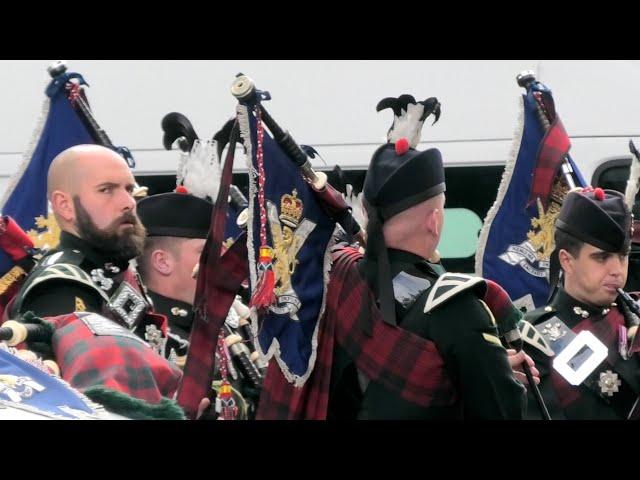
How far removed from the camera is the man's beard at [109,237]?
203 inches

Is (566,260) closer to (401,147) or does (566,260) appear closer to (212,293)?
(401,147)

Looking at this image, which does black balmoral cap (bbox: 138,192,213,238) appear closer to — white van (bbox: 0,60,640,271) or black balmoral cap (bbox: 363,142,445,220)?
black balmoral cap (bbox: 363,142,445,220)

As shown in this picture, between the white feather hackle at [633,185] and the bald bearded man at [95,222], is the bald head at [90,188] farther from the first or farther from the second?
the white feather hackle at [633,185]

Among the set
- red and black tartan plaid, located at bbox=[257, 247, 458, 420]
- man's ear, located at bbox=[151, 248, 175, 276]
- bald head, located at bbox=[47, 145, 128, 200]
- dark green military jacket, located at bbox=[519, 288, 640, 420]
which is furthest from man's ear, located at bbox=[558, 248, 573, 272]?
bald head, located at bbox=[47, 145, 128, 200]

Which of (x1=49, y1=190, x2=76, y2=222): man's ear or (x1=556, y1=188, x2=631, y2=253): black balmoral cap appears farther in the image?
(x1=556, y1=188, x2=631, y2=253): black balmoral cap

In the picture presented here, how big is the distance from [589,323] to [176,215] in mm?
1782

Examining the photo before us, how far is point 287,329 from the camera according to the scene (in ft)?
14.8

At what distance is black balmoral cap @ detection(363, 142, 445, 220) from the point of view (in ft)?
14.6

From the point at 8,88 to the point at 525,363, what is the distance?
4.88 m

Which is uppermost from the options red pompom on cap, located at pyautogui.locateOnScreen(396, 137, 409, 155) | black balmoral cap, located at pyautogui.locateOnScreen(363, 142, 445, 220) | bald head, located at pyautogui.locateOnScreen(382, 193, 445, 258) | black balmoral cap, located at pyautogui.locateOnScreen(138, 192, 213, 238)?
red pompom on cap, located at pyautogui.locateOnScreen(396, 137, 409, 155)

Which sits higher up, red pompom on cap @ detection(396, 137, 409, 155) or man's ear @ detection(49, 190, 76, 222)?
red pompom on cap @ detection(396, 137, 409, 155)

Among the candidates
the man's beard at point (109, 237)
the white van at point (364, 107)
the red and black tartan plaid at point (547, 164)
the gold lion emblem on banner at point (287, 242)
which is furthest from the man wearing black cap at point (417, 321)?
the white van at point (364, 107)

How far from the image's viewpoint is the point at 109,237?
516 centimetres

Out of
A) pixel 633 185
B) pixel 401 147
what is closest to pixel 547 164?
pixel 633 185
